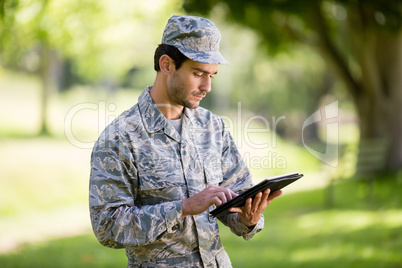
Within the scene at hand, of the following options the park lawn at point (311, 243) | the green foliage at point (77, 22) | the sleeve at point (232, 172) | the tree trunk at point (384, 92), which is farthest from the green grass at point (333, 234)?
the green foliage at point (77, 22)

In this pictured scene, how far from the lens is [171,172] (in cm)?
236

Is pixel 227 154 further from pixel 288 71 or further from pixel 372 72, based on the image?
pixel 288 71

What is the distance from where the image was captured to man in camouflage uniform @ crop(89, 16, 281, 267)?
2.19 meters

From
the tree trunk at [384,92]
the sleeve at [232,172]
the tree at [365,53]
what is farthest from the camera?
the tree trunk at [384,92]

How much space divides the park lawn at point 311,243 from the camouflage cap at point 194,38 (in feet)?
14.8

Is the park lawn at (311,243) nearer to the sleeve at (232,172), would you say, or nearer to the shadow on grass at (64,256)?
the shadow on grass at (64,256)

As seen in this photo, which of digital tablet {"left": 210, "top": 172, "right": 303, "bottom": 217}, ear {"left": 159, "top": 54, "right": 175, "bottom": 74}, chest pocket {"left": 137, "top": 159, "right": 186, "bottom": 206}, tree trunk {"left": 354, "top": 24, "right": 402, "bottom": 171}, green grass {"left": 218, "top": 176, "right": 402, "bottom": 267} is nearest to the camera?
digital tablet {"left": 210, "top": 172, "right": 303, "bottom": 217}

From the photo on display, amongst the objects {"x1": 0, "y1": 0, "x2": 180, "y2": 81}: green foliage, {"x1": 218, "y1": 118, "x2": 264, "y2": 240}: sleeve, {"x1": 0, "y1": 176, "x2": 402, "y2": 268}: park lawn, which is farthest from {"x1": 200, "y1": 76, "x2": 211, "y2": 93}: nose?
{"x1": 0, "y1": 0, "x2": 180, "y2": 81}: green foliage

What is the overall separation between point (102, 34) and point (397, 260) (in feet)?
27.6

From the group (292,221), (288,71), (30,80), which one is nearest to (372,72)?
(292,221)

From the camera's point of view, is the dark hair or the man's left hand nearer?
the man's left hand

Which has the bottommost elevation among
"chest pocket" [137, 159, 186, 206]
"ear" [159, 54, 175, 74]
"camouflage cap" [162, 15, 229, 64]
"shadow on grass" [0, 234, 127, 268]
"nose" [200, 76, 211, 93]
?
"shadow on grass" [0, 234, 127, 268]

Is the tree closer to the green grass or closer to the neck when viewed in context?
the green grass

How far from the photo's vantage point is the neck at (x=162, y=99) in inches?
98.0
